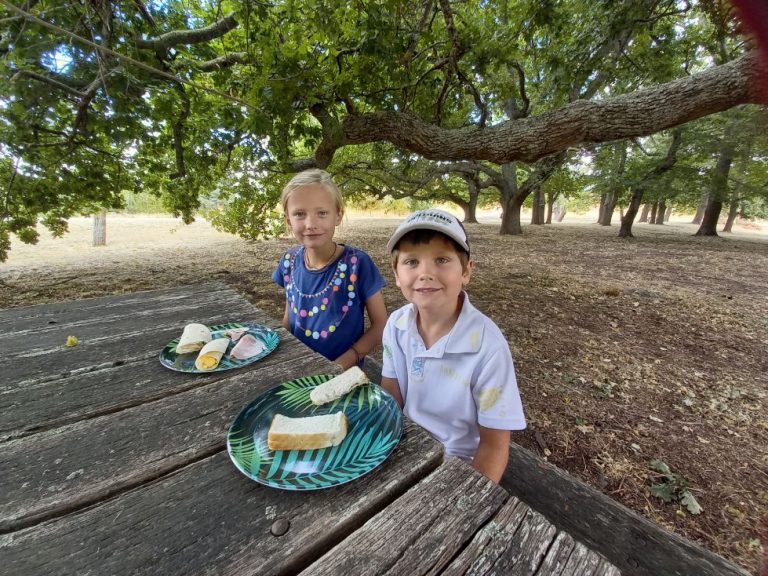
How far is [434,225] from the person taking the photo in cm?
131

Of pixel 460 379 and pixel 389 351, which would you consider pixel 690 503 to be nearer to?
pixel 460 379

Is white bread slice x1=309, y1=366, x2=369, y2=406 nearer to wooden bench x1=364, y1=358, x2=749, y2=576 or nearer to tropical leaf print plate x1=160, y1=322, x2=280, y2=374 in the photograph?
tropical leaf print plate x1=160, y1=322, x2=280, y2=374

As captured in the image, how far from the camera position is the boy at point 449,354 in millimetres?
1228

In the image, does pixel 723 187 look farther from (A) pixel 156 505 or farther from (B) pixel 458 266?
(A) pixel 156 505

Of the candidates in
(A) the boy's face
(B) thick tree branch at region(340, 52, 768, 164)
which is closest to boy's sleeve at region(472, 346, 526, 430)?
(A) the boy's face

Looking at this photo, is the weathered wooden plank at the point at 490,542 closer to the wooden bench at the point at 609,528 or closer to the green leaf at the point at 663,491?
the wooden bench at the point at 609,528

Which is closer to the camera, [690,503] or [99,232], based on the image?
[690,503]

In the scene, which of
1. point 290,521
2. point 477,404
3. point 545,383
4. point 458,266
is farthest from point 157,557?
point 545,383

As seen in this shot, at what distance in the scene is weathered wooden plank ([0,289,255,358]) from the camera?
5.13 ft

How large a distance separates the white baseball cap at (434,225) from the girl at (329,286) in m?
0.61

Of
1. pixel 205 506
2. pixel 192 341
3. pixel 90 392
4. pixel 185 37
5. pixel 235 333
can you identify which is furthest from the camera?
pixel 185 37

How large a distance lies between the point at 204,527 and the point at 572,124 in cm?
442

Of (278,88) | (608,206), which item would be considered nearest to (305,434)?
(278,88)

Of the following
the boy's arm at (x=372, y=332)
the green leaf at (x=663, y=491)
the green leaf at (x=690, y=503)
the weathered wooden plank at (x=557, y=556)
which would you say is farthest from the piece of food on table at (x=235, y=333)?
the green leaf at (x=690, y=503)
